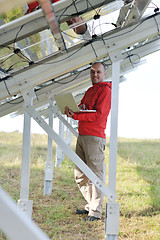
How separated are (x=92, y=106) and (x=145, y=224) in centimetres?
150

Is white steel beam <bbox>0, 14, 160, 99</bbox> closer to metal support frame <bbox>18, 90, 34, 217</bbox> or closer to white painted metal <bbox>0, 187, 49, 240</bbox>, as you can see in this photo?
metal support frame <bbox>18, 90, 34, 217</bbox>

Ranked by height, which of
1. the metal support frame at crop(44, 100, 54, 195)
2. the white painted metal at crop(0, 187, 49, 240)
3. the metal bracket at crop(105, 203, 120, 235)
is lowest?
the metal bracket at crop(105, 203, 120, 235)

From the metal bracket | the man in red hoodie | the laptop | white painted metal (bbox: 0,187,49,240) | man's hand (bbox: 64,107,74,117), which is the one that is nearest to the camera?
white painted metal (bbox: 0,187,49,240)

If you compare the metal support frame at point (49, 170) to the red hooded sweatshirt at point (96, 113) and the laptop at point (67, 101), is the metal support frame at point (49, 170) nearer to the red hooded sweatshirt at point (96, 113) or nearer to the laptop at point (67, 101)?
the red hooded sweatshirt at point (96, 113)

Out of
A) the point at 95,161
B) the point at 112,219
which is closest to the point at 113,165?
the point at 112,219

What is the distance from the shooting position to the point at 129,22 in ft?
10.7

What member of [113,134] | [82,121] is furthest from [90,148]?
[113,134]

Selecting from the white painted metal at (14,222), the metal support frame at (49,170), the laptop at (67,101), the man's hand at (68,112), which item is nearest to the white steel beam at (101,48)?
the laptop at (67,101)

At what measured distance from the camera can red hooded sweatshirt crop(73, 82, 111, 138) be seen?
380 centimetres

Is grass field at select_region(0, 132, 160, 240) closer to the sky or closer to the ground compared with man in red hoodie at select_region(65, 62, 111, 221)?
closer to the ground

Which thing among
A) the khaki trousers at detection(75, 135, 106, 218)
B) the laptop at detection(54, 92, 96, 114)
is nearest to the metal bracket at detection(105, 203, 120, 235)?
the khaki trousers at detection(75, 135, 106, 218)

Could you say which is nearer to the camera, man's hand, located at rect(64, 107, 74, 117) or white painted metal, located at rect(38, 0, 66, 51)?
white painted metal, located at rect(38, 0, 66, 51)

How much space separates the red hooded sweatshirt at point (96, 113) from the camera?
149 inches

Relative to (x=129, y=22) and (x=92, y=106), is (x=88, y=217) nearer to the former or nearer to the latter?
(x=92, y=106)
